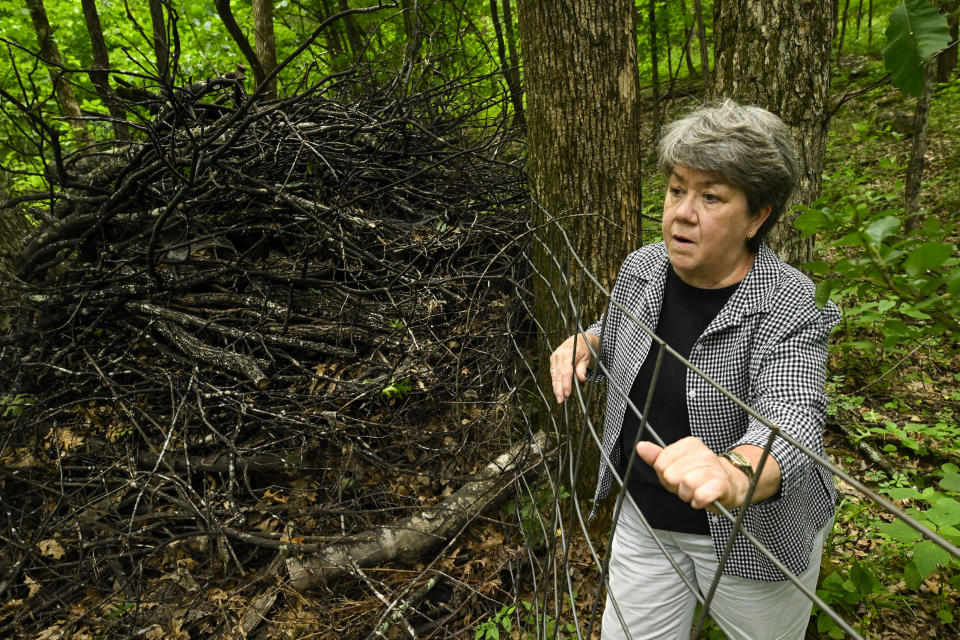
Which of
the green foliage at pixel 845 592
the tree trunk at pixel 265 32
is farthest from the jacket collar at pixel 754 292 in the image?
the tree trunk at pixel 265 32

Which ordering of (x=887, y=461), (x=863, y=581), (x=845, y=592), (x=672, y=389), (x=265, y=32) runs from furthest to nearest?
(x=265, y=32) < (x=887, y=461) < (x=845, y=592) < (x=863, y=581) < (x=672, y=389)

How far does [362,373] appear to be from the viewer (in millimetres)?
2996

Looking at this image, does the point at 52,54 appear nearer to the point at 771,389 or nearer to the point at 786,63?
the point at 786,63

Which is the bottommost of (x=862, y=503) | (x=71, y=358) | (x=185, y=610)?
(x=862, y=503)

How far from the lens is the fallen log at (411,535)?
2.50 m

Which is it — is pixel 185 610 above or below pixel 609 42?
below

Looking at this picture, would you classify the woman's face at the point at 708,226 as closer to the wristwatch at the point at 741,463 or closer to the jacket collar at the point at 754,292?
the jacket collar at the point at 754,292

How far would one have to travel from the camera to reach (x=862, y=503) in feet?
8.87

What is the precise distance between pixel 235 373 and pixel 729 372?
271cm

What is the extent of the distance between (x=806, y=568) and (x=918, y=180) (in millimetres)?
4806

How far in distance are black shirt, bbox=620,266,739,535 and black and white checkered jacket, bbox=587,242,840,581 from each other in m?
0.07

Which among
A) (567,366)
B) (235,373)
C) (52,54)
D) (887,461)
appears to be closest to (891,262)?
(567,366)

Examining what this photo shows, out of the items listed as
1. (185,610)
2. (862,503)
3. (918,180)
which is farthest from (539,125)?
(918,180)

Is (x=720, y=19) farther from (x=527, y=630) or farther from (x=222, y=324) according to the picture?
(x=222, y=324)
